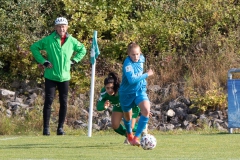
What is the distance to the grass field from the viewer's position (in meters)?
9.86

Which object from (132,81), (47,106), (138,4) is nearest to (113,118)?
(132,81)

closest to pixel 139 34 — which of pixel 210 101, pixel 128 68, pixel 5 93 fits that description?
pixel 210 101

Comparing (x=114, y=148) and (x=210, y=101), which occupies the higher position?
(x=210, y=101)

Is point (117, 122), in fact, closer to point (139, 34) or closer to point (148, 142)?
point (148, 142)

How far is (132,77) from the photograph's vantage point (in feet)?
36.4

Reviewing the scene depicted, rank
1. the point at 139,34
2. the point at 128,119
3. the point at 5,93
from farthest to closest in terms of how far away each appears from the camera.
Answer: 1. the point at 139,34
2. the point at 5,93
3. the point at 128,119

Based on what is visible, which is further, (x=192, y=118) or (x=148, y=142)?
(x=192, y=118)

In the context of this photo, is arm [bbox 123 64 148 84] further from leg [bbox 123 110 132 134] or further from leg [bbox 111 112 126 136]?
leg [bbox 111 112 126 136]

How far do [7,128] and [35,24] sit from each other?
4.21m

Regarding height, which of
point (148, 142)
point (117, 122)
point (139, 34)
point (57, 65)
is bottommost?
point (148, 142)

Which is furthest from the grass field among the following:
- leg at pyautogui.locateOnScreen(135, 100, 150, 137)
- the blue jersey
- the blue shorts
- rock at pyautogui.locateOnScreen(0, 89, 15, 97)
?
rock at pyautogui.locateOnScreen(0, 89, 15, 97)

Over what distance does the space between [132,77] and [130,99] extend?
457mm

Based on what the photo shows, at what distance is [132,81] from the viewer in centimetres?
1105

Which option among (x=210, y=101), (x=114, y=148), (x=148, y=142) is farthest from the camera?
(x=210, y=101)
